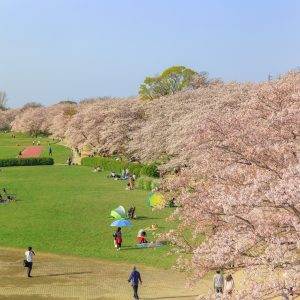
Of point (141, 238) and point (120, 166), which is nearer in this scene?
point (141, 238)

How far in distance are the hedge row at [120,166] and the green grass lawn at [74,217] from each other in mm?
2968

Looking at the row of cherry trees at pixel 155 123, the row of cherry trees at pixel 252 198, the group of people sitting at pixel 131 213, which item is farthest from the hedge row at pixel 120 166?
the row of cherry trees at pixel 252 198

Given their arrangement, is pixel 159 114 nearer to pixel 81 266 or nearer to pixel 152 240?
pixel 152 240

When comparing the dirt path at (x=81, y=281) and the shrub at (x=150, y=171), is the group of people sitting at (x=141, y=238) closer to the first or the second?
the dirt path at (x=81, y=281)

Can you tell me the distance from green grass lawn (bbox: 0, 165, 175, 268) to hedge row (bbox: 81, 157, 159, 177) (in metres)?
2.97

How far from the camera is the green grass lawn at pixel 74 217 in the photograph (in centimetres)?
2717

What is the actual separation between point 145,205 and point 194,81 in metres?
51.4

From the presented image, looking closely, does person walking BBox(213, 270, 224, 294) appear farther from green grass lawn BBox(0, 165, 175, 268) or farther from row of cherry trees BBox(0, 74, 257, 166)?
row of cherry trees BBox(0, 74, 257, 166)

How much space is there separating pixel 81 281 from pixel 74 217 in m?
13.4

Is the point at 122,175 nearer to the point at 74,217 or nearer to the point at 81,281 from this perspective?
the point at 74,217

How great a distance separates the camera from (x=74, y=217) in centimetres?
3550

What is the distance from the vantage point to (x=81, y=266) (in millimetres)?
24594

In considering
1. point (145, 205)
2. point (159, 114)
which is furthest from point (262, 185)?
point (159, 114)

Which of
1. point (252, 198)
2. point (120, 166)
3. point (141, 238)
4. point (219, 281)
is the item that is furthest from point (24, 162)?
point (252, 198)
